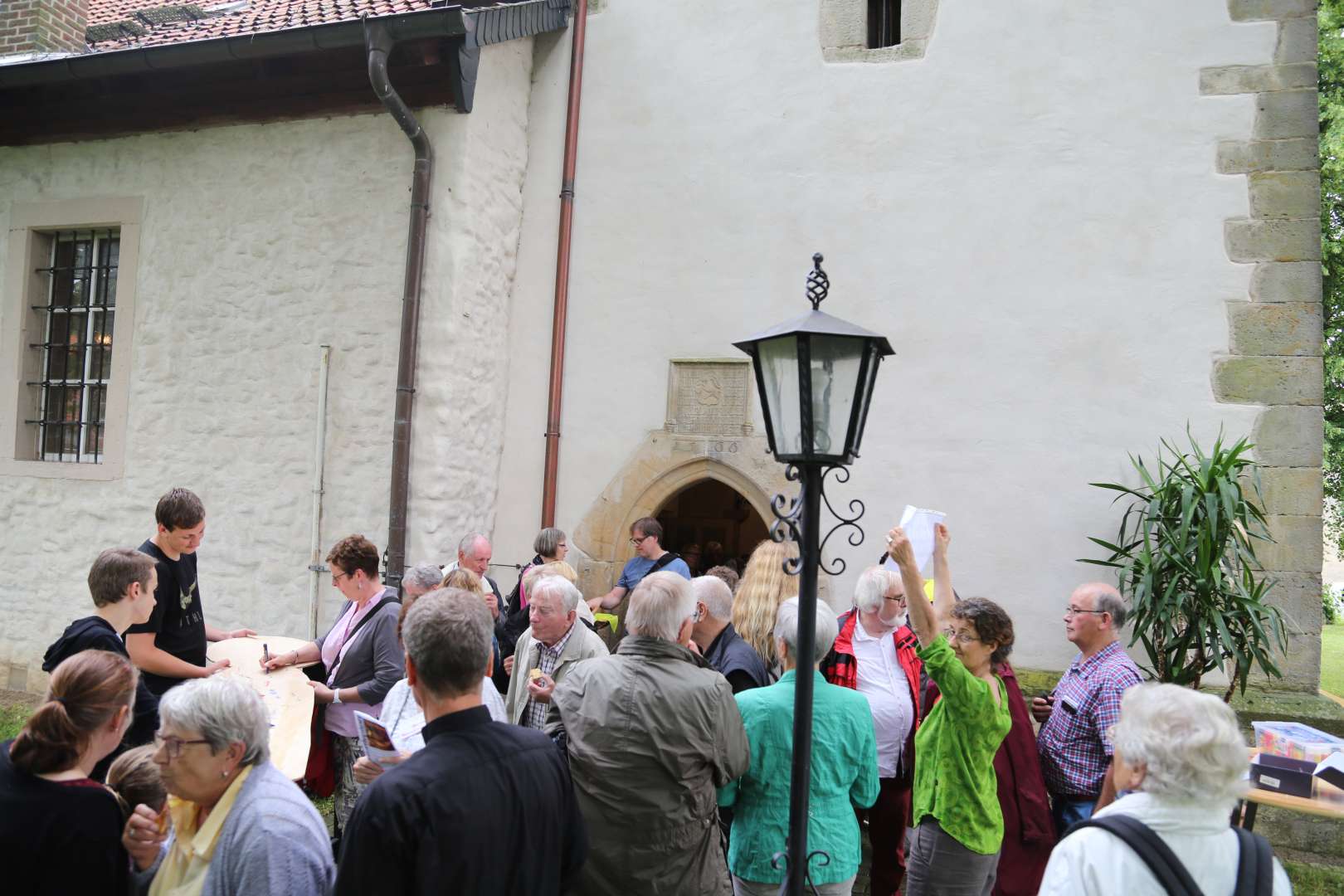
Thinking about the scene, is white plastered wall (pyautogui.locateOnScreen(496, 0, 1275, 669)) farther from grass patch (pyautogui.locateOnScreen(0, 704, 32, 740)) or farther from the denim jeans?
grass patch (pyautogui.locateOnScreen(0, 704, 32, 740))

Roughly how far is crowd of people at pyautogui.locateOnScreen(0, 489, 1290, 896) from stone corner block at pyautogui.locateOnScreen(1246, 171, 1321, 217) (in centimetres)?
364

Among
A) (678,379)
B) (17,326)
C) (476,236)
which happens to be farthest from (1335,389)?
(17,326)

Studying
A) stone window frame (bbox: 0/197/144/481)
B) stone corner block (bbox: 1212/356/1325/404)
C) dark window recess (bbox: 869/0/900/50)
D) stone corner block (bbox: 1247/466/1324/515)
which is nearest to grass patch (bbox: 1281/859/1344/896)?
stone corner block (bbox: 1247/466/1324/515)

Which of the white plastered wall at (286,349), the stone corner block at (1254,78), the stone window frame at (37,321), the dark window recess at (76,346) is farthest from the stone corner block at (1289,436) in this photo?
the dark window recess at (76,346)

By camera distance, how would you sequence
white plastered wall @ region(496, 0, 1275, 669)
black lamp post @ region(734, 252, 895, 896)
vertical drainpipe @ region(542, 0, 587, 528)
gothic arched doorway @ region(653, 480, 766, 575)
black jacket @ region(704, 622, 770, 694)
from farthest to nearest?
gothic arched doorway @ region(653, 480, 766, 575) < vertical drainpipe @ region(542, 0, 587, 528) < white plastered wall @ region(496, 0, 1275, 669) < black jacket @ region(704, 622, 770, 694) < black lamp post @ region(734, 252, 895, 896)

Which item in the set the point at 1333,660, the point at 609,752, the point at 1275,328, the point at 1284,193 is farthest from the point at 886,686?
the point at 1333,660

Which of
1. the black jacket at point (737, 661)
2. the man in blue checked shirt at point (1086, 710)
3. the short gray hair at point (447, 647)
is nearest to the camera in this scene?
the short gray hair at point (447, 647)

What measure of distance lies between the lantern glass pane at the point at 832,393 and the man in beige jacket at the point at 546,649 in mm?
1256

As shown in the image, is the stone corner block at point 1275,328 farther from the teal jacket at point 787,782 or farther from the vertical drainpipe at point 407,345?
the vertical drainpipe at point 407,345

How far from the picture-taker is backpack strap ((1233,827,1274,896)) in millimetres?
1807

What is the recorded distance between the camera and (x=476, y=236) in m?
6.89

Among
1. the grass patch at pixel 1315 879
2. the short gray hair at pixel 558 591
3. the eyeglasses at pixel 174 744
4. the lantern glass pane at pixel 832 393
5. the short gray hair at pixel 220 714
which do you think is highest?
the lantern glass pane at pixel 832 393

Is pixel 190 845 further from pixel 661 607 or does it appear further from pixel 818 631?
pixel 818 631

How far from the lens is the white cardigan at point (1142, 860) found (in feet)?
5.92
